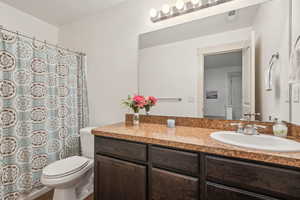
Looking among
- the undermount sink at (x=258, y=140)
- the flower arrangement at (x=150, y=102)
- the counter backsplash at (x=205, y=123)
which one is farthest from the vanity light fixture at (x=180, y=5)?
the undermount sink at (x=258, y=140)

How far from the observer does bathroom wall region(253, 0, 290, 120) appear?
3.43 ft

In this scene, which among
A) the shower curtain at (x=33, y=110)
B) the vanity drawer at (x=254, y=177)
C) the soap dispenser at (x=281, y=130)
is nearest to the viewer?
the vanity drawer at (x=254, y=177)

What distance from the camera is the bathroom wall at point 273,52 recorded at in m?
1.05

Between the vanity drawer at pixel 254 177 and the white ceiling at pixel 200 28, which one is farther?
the white ceiling at pixel 200 28

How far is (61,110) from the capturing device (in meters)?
1.80

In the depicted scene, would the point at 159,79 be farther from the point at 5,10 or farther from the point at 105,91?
the point at 5,10

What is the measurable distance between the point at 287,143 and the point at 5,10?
10.5 ft

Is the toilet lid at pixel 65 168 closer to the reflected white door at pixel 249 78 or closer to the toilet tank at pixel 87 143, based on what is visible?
the toilet tank at pixel 87 143

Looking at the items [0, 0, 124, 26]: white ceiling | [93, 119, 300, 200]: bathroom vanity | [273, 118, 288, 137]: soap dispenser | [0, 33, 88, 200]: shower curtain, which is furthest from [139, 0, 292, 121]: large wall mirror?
[0, 33, 88, 200]: shower curtain

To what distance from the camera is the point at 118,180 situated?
1.11 meters

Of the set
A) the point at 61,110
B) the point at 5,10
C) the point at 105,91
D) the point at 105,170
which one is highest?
the point at 5,10

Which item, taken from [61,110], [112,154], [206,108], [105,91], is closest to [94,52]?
[105,91]

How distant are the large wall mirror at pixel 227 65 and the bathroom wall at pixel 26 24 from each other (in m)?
1.86

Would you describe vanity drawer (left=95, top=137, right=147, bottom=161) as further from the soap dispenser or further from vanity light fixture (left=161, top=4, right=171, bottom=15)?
vanity light fixture (left=161, top=4, right=171, bottom=15)
